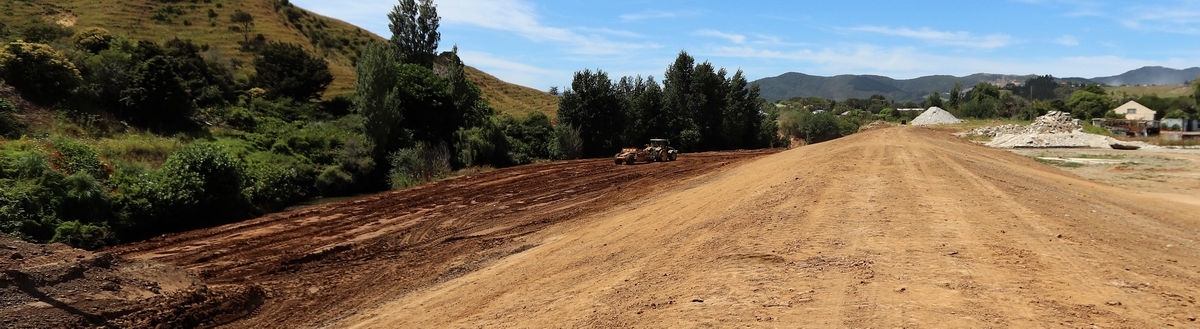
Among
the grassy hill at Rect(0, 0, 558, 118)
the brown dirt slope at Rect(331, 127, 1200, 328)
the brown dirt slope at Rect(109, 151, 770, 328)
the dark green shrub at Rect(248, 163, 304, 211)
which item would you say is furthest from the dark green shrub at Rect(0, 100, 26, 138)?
the brown dirt slope at Rect(331, 127, 1200, 328)

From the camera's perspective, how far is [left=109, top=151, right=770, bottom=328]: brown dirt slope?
1069cm

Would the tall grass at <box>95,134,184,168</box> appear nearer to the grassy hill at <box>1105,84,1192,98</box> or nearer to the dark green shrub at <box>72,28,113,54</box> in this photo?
the dark green shrub at <box>72,28,113,54</box>

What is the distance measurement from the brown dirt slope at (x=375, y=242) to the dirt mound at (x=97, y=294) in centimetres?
80

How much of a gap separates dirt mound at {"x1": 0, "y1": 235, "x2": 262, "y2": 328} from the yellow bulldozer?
2409 centimetres

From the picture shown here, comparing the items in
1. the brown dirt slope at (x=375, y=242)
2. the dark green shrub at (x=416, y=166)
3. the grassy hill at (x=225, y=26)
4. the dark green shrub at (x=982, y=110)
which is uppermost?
the grassy hill at (x=225, y=26)

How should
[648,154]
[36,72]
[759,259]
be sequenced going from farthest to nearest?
[648,154], [36,72], [759,259]

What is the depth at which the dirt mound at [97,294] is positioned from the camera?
26.7 ft

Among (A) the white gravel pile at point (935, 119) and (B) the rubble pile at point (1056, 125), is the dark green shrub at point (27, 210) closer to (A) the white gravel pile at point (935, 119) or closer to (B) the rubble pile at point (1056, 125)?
(B) the rubble pile at point (1056, 125)

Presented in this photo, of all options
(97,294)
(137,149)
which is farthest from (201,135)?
(97,294)

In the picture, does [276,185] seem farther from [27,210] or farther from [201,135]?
[27,210]

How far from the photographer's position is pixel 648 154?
113ft

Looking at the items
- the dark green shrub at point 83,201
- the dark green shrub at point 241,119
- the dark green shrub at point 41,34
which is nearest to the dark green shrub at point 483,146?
the dark green shrub at point 241,119

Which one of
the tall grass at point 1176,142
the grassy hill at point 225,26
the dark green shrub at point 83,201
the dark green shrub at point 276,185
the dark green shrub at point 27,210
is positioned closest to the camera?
the dark green shrub at point 27,210

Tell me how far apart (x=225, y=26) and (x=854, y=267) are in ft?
227
